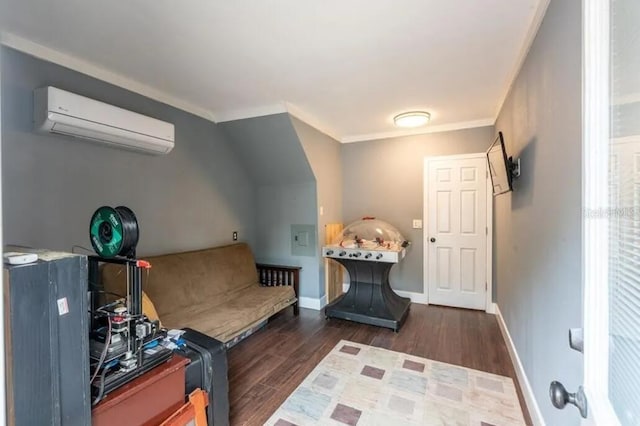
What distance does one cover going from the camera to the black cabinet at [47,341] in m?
0.85

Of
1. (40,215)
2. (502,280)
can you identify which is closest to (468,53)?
(502,280)

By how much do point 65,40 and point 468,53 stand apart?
2864 mm

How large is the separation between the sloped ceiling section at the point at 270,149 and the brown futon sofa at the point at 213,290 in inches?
42.4

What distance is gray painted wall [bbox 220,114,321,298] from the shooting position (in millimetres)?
3547

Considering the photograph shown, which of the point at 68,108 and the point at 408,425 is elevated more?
the point at 68,108

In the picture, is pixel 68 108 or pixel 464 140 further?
pixel 464 140

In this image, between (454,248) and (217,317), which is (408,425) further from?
(454,248)

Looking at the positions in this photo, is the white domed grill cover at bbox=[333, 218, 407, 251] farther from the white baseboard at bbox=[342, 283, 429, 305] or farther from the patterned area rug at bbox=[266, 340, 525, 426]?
the patterned area rug at bbox=[266, 340, 525, 426]

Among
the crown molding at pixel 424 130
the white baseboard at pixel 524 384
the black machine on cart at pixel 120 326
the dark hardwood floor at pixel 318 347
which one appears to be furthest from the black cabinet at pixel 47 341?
the crown molding at pixel 424 130

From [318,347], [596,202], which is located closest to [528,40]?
[596,202]

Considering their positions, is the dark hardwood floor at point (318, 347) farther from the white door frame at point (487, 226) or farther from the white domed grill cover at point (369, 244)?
the white domed grill cover at point (369, 244)

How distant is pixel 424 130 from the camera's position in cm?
415

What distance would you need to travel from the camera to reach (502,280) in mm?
3264

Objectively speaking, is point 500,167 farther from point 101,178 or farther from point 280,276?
point 101,178
